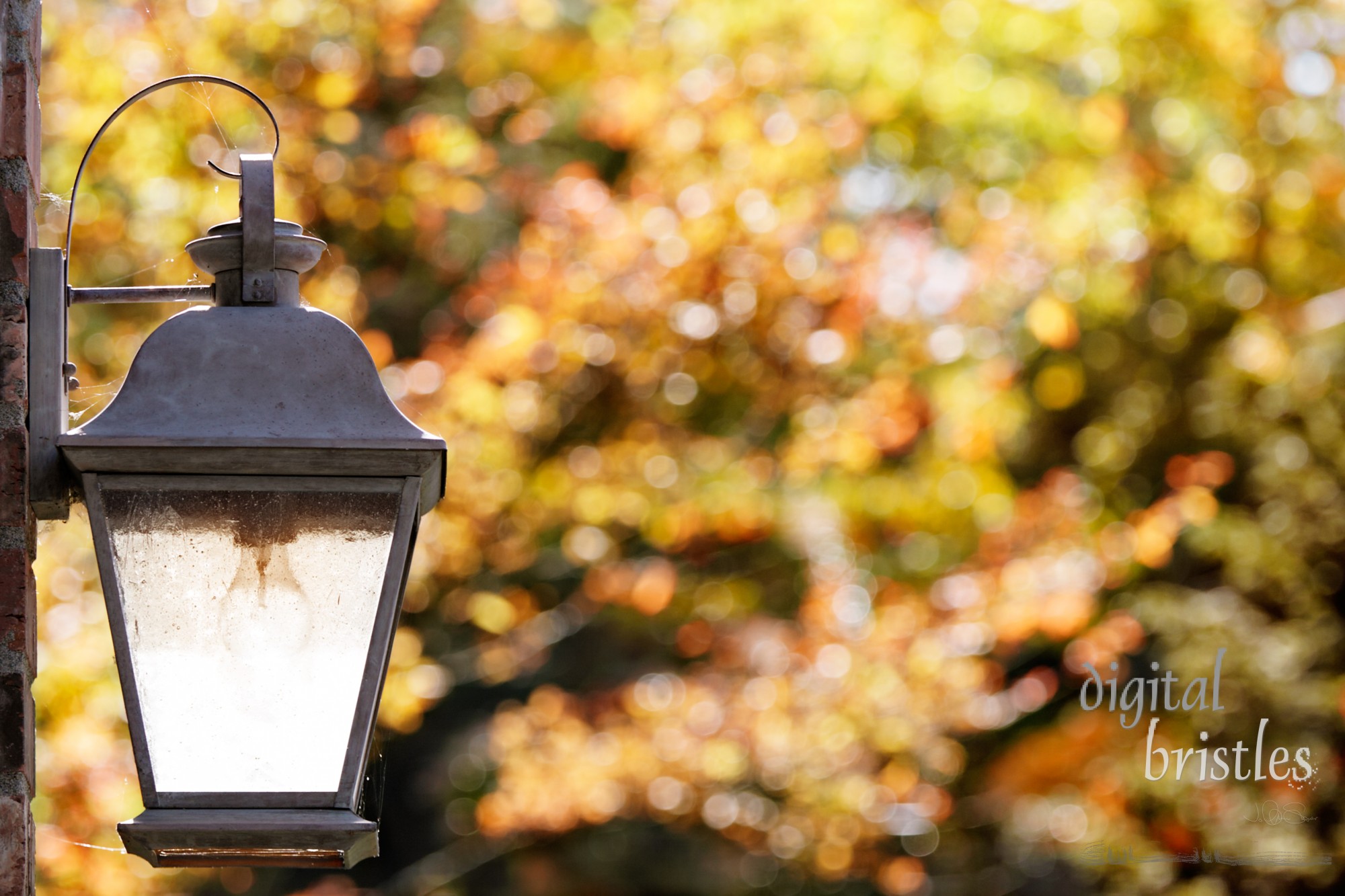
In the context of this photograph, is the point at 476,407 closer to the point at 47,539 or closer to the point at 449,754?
the point at 47,539

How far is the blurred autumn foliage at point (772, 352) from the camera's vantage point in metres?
5.51

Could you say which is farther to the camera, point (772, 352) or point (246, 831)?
point (772, 352)

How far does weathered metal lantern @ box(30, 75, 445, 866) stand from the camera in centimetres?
149

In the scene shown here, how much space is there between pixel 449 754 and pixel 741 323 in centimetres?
494

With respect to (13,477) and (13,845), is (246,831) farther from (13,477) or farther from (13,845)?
(13,477)

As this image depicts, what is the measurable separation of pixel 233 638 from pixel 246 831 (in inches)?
8.7

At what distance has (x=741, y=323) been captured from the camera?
6.18 m

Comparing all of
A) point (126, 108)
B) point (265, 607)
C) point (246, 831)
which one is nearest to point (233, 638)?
point (265, 607)

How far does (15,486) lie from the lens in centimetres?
158

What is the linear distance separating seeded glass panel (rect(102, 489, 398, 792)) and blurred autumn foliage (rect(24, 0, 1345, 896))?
10.7ft

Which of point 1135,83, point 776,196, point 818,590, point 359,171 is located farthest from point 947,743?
point 359,171
